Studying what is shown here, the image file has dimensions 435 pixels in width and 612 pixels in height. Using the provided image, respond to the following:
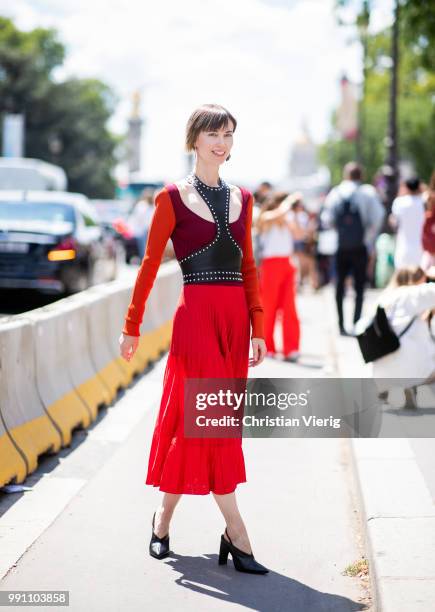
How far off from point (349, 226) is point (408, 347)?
5.58 m

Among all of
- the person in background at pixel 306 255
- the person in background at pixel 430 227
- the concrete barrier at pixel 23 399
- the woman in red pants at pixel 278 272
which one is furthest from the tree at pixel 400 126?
the concrete barrier at pixel 23 399

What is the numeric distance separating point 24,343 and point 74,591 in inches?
104

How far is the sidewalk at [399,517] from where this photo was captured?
441 cm

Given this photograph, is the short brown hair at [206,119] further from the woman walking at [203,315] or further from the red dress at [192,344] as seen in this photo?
the red dress at [192,344]

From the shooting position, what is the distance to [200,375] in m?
5.03

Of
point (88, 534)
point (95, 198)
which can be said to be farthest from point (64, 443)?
point (95, 198)

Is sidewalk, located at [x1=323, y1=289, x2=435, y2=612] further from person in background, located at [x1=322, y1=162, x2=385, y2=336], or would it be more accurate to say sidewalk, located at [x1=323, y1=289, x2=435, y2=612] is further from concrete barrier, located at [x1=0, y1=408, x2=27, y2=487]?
person in background, located at [x1=322, y1=162, x2=385, y2=336]

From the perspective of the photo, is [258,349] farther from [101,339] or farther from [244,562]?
[101,339]

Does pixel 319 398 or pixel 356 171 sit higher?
pixel 356 171

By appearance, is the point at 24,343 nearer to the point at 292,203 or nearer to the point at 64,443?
the point at 64,443

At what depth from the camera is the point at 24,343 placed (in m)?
7.18

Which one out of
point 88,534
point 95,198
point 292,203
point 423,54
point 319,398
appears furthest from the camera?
point 95,198

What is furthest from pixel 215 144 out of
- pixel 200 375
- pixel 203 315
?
pixel 200 375

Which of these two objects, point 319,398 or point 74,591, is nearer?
point 74,591
